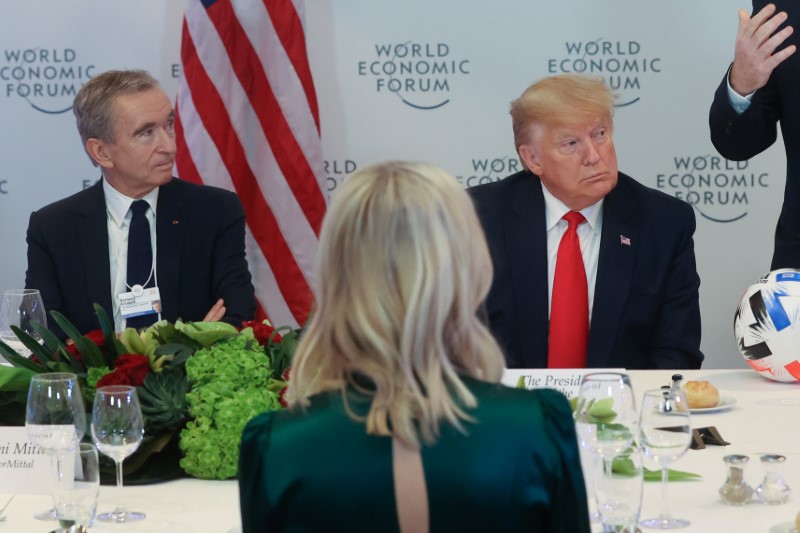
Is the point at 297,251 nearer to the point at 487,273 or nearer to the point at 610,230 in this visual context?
the point at 610,230

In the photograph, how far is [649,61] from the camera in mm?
5211

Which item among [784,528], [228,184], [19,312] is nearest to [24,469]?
[19,312]

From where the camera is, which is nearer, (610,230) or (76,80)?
(610,230)

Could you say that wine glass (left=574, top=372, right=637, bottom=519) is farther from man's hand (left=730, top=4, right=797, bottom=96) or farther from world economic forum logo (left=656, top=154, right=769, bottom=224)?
world economic forum logo (left=656, top=154, right=769, bottom=224)

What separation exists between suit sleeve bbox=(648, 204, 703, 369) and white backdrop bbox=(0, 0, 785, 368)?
160 centimetres

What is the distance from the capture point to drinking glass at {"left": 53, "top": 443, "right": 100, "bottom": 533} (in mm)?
1900

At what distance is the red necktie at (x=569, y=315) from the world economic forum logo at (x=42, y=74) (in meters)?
2.62

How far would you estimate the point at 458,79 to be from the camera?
17.2 feet

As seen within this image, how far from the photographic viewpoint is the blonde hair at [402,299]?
4.94 ft

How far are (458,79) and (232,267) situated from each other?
63.0 inches

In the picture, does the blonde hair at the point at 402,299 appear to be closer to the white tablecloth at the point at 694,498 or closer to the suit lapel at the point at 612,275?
the white tablecloth at the point at 694,498

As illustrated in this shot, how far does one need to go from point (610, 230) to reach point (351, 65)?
196 centimetres

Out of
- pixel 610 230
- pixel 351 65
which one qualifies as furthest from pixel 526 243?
pixel 351 65

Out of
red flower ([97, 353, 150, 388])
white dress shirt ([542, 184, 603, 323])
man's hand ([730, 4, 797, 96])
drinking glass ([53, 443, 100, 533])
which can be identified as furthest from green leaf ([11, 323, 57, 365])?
man's hand ([730, 4, 797, 96])
